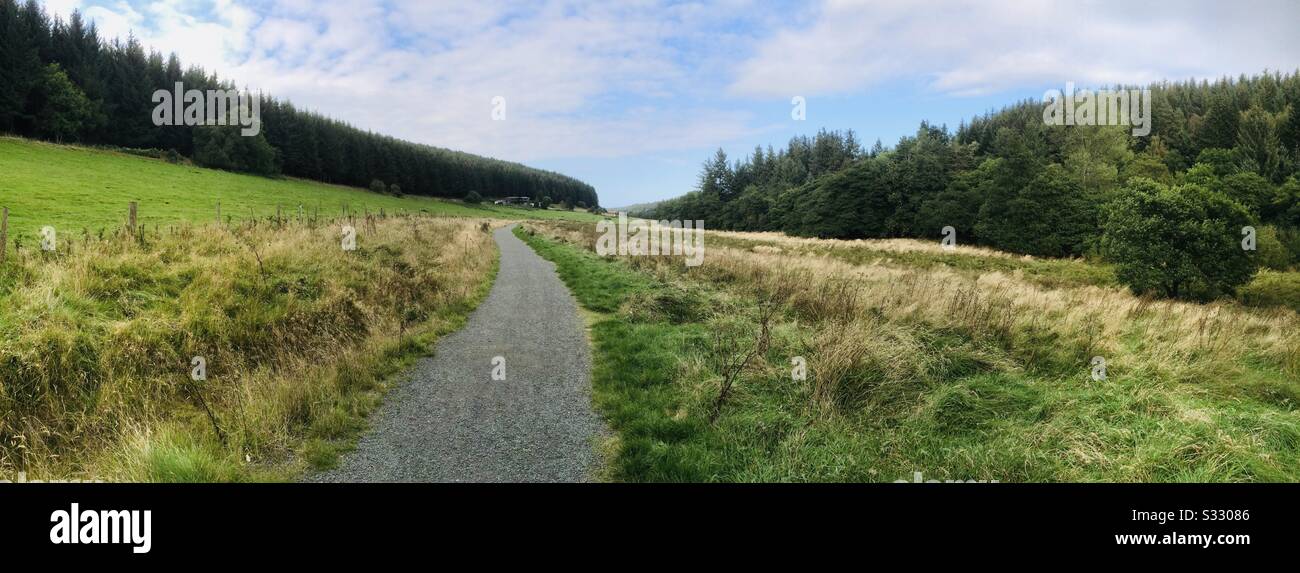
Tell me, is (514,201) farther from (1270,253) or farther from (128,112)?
(1270,253)

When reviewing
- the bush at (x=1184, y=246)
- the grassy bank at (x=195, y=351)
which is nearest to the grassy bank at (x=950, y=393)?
the grassy bank at (x=195, y=351)

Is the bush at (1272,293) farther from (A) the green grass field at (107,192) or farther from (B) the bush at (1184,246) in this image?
(A) the green grass field at (107,192)

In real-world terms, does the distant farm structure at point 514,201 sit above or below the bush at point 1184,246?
above

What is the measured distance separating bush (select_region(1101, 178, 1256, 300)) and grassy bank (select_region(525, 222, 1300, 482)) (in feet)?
44.6

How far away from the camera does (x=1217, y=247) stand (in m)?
19.8

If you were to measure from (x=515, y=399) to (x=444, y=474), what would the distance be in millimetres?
2072

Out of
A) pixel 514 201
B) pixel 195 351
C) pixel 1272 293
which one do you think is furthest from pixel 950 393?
pixel 514 201

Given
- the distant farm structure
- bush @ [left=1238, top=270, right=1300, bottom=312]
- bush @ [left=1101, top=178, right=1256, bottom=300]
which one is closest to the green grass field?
bush @ [left=1101, top=178, right=1256, bottom=300]

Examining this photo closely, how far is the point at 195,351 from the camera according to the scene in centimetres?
795

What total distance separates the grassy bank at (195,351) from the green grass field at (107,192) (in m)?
4.45

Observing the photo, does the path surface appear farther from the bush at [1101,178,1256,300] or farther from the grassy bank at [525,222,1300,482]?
the bush at [1101,178,1256,300]

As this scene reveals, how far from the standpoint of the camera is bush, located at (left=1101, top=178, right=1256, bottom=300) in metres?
19.9

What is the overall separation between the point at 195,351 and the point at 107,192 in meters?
35.5

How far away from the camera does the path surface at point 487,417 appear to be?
473cm
